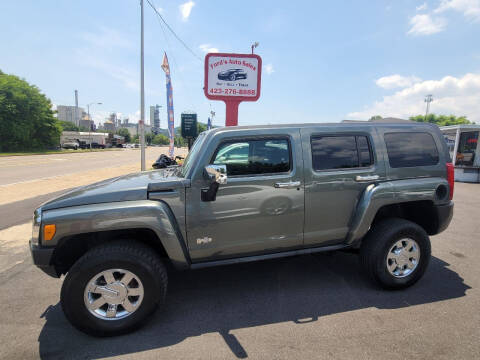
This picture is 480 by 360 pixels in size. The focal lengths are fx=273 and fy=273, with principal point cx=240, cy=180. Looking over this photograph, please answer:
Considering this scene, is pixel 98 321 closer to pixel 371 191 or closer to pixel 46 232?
pixel 46 232

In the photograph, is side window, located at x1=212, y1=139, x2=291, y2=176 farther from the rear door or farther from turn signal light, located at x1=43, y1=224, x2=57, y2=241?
turn signal light, located at x1=43, y1=224, x2=57, y2=241

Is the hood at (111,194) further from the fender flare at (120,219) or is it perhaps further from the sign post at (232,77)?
the sign post at (232,77)

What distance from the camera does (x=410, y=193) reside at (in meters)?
3.10

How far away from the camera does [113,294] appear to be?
242 cm

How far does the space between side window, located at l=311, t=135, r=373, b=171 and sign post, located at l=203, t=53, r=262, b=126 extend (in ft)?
26.7

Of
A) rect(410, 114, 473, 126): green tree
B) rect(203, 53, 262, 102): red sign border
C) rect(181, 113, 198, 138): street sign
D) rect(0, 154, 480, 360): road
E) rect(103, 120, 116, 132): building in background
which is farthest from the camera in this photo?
rect(103, 120, 116, 132): building in background

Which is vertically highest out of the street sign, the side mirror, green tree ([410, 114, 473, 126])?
green tree ([410, 114, 473, 126])

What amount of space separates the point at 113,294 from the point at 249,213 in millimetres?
1423

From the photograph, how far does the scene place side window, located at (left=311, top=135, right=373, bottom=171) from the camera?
296 centimetres

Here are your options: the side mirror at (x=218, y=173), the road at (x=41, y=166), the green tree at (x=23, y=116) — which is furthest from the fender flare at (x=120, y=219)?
the green tree at (x=23, y=116)

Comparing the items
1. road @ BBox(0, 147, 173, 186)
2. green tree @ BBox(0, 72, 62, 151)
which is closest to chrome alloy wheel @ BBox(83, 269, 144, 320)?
road @ BBox(0, 147, 173, 186)

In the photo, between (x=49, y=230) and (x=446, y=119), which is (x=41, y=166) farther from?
(x=446, y=119)

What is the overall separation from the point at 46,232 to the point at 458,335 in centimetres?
365

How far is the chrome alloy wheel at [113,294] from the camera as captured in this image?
2393mm
